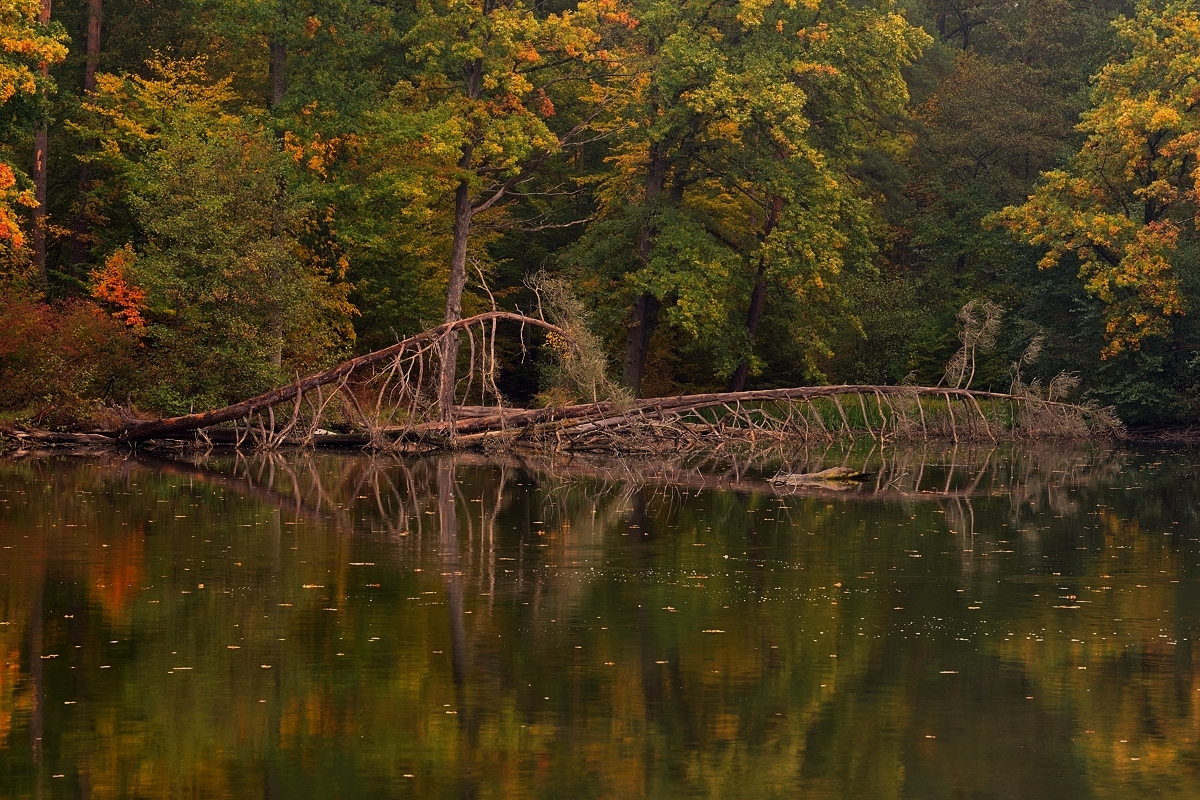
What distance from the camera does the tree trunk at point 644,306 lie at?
4809 cm

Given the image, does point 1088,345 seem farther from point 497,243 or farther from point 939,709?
point 939,709

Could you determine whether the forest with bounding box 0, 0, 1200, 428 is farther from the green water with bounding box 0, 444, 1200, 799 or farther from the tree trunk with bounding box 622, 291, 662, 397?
the green water with bounding box 0, 444, 1200, 799

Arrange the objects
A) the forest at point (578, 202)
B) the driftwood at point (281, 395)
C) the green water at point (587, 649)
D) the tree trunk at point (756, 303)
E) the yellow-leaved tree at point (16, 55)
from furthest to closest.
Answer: the tree trunk at point (756, 303), the forest at point (578, 202), the driftwood at point (281, 395), the yellow-leaved tree at point (16, 55), the green water at point (587, 649)

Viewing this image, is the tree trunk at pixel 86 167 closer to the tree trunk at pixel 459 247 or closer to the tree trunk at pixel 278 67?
the tree trunk at pixel 278 67

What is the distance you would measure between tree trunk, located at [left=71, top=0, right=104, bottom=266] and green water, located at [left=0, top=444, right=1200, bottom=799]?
75.1ft

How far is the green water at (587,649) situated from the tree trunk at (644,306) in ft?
76.1

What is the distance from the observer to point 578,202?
183ft

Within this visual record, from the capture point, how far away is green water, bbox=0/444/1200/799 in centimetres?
951

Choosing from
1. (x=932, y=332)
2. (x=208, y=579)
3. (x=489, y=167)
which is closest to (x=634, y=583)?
→ (x=208, y=579)

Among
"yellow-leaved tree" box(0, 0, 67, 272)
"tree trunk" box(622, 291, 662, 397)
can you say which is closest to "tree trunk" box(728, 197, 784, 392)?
"tree trunk" box(622, 291, 662, 397)

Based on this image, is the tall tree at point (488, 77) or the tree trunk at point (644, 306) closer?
the tall tree at point (488, 77)

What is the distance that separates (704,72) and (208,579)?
31.9 m

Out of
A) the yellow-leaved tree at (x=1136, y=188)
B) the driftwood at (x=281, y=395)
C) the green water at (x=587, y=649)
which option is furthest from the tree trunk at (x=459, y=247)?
the green water at (x=587, y=649)

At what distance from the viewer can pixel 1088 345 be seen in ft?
160
